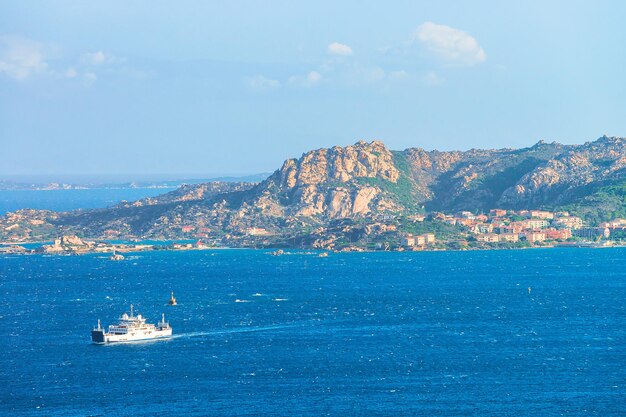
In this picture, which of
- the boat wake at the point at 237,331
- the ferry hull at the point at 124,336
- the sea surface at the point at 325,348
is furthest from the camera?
the boat wake at the point at 237,331

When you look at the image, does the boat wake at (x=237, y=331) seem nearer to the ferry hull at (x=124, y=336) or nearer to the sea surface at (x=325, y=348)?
the sea surface at (x=325, y=348)

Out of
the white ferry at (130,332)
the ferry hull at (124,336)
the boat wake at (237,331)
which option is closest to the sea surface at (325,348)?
the boat wake at (237,331)

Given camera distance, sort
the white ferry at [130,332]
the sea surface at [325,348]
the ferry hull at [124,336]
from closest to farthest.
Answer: the sea surface at [325,348]
the ferry hull at [124,336]
the white ferry at [130,332]

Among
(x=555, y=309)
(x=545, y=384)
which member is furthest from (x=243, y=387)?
(x=555, y=309)

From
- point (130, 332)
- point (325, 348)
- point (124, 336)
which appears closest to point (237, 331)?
point (130, 332)

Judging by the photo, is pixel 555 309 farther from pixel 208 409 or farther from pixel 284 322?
pixel 208 409

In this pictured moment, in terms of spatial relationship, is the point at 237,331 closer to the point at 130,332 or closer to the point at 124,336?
the point at 130,332
